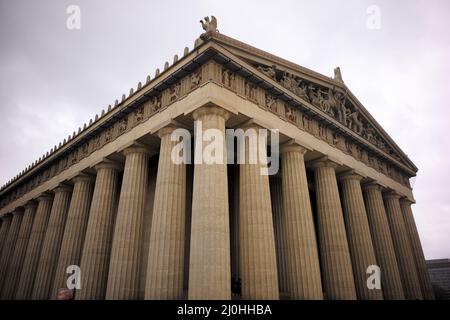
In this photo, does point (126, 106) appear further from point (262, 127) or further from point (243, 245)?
point (243, 245)

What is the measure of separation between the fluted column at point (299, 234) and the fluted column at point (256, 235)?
323cm

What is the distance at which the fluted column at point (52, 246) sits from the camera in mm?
26891

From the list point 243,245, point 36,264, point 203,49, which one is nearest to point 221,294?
point 243,245

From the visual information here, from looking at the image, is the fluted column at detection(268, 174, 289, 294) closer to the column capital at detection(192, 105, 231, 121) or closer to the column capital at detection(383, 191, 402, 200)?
the column capital at detection(192, 105, 231, 121)

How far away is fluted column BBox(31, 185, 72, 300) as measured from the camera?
26.9 metres

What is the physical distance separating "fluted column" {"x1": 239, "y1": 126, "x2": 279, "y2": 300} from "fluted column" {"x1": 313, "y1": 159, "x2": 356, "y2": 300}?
7433mm

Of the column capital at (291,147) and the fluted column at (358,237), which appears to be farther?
the fluted column at (358,237)

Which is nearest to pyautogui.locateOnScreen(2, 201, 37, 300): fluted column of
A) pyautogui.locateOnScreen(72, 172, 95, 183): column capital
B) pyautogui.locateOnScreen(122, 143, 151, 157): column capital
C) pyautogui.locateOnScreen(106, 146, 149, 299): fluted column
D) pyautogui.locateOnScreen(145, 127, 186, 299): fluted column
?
pyautogui.locateOnScreen(72, 172, 95, 183): column capital

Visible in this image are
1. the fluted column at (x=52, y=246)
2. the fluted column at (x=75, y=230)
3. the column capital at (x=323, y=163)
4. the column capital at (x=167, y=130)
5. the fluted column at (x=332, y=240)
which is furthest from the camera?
the fluted column at (x=52, y=246)

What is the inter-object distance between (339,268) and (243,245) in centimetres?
901

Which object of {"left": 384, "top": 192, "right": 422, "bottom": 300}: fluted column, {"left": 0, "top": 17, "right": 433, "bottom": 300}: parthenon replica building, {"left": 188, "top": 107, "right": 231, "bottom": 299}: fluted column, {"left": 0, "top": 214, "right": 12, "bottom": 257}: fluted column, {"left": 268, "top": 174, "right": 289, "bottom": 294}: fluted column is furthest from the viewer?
{"left": 0, "top": 214, "right": 12, "bottom": 257}: fluted column

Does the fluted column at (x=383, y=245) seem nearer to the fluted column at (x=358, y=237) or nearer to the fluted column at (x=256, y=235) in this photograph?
the fluted column at (x=358, y=237)

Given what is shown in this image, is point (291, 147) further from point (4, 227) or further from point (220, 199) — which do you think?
point (4, 227)

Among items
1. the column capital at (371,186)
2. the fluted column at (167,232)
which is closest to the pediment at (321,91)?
the column capital at (371,186)
